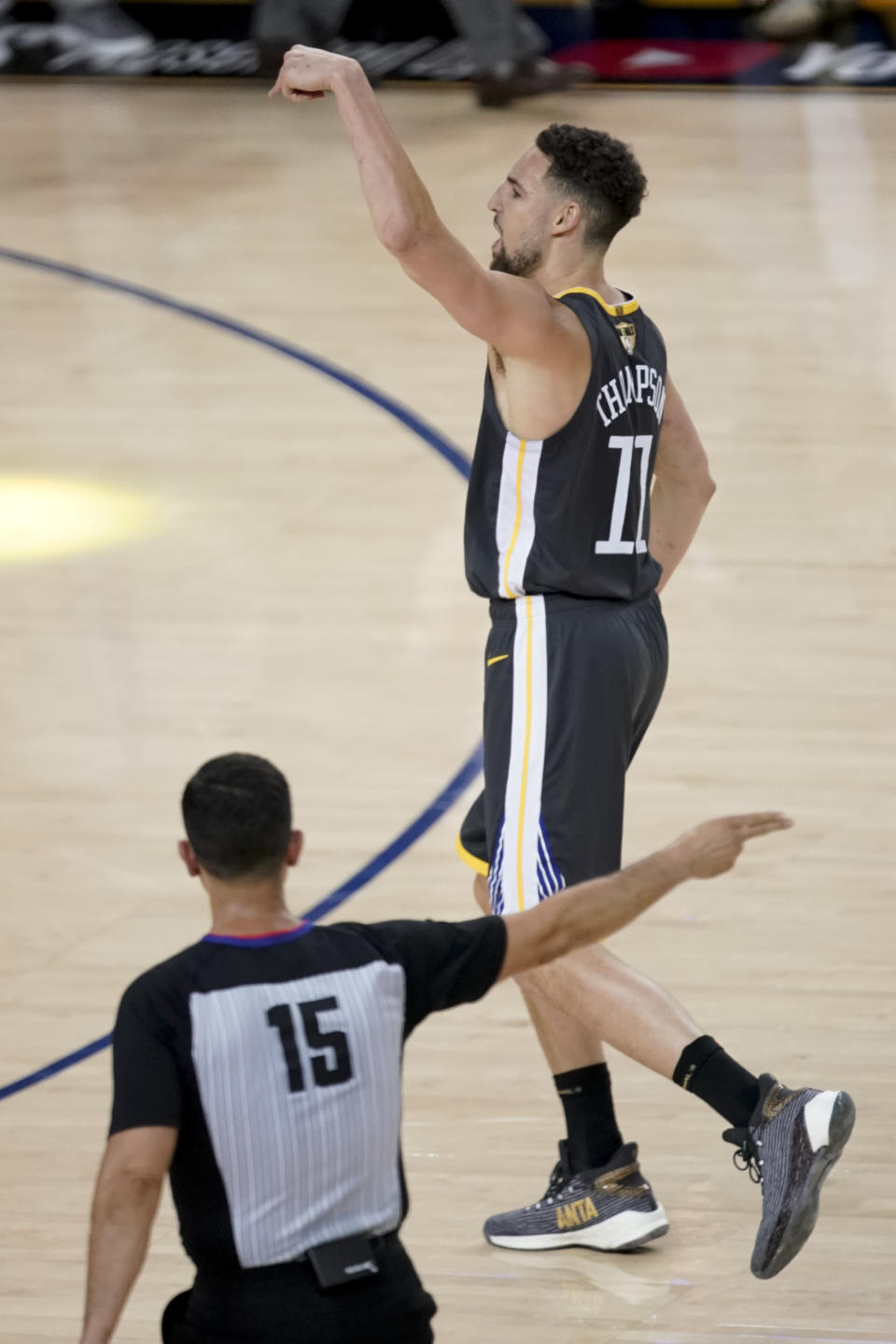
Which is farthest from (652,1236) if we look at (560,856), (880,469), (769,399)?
(769,399)

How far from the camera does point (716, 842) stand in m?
3.07

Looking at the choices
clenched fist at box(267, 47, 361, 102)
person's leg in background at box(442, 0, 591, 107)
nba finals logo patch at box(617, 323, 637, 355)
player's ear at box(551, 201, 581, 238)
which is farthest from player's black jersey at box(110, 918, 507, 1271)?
person's leg in background at box(442, 0, 591, 107)

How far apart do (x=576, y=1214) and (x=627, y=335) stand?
1781mm

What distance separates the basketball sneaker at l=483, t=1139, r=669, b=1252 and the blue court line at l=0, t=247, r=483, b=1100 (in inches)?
49.4

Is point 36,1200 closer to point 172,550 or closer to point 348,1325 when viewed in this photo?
point 348,1325

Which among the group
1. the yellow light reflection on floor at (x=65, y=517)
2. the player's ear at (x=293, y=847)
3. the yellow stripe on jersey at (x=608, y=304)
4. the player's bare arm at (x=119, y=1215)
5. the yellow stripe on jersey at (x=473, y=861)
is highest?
Result: the yellow stripe on jersey at (x=608, y=304)

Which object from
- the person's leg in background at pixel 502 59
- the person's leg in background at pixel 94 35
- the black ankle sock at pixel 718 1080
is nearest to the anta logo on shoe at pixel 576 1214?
the black ankle sock at pixel 718 1080

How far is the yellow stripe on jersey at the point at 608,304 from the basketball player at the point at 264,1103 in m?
1.59

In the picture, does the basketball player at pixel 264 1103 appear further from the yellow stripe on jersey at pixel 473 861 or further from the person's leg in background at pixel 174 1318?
the yellow stripe on jersey at pixel 473 861

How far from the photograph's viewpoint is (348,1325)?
2.83 m

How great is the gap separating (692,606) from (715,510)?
826 millimetres

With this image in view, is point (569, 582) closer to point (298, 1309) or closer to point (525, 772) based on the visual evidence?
point (525, 772)

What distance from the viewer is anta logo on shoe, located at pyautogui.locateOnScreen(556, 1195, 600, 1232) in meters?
4.31

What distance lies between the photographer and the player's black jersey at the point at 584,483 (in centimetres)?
416
